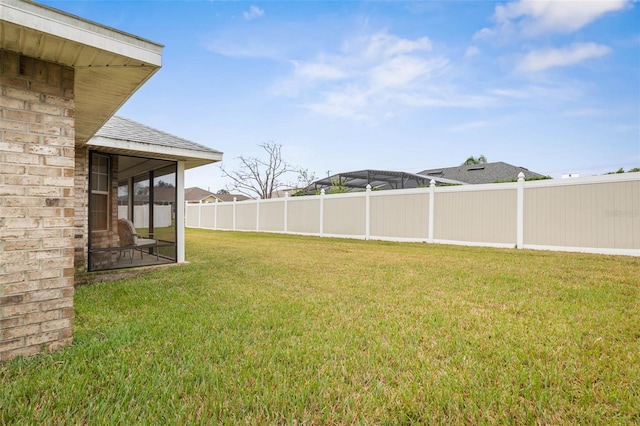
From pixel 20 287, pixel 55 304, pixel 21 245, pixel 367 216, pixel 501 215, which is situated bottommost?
pixel 55 304

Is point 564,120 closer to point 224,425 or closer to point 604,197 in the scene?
point 604,197

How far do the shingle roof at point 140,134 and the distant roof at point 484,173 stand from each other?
19697 mm

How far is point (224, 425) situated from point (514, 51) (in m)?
13.2

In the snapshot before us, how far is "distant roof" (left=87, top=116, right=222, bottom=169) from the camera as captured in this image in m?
5.73

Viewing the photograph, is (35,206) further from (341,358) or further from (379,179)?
(379,179)

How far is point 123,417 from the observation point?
1607 mm

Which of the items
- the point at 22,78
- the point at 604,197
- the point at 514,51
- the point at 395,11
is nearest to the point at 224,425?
the point at 22,78

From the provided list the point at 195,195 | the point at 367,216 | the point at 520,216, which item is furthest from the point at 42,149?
the point at 195,195

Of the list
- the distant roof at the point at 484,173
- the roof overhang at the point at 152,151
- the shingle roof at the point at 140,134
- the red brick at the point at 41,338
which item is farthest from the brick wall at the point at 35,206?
the distant roof at the point at 484,173

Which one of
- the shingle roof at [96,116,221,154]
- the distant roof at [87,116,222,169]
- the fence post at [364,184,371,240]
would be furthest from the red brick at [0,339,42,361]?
the fence post at [364,184,371,240]

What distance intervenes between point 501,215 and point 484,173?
1501 centimetres

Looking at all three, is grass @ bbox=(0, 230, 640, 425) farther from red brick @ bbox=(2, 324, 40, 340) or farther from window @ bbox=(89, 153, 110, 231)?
window @ bbox=(89, 153, 110, 231)

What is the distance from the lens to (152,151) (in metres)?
6.19

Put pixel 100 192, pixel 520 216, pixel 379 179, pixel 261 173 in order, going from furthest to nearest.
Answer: pixel 261 173, pixel 379 179, pixel 520 216, pixel 100 192
